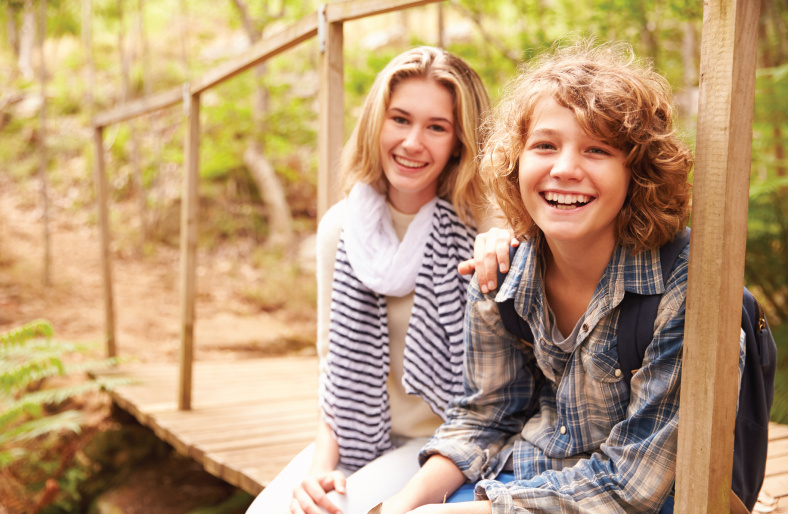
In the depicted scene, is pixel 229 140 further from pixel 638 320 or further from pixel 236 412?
pixel 638 320

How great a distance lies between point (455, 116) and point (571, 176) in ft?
2.19

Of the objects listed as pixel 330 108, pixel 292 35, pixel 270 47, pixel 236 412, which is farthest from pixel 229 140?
pixel 330 108

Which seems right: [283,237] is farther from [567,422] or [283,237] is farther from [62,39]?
[567,422]

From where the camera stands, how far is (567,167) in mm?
1155

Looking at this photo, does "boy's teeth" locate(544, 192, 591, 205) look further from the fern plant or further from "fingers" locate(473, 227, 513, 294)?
the fern plant

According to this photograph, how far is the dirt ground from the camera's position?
612 cm

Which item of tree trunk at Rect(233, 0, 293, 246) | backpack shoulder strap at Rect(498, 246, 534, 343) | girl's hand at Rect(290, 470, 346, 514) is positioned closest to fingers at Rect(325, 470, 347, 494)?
girl's hand at Rect(290, 470, 346, 514)

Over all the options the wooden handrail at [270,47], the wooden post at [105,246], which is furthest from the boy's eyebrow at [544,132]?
the wooden post at [105,246]

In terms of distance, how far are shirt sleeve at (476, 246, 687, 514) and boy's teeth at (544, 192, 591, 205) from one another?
0.68ft

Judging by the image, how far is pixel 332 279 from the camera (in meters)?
1.98

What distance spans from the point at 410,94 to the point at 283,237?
6.92m

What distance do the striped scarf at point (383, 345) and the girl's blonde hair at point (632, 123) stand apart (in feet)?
1.78

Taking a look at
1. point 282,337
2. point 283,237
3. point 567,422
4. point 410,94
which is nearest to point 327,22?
point 410,94

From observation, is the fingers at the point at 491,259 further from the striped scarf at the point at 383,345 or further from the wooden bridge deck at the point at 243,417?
the wooden bridge deck at the point at 243,417
